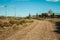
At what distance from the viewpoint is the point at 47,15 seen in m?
155

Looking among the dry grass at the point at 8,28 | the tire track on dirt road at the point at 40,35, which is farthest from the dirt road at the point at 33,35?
the dry grass at the point at 8,28

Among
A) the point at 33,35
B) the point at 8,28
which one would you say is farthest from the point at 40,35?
the point at 8,28

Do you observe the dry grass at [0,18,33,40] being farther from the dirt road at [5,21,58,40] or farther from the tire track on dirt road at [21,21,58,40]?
the tire track on dirt road at [21,21,58,40]

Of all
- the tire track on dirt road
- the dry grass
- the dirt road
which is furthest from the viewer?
the dry grass

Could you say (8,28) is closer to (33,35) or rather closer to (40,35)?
(33,35)

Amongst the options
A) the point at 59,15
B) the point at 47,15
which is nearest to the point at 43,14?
the point at 47,15

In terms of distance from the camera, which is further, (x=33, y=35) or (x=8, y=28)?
(x=8, y=28)

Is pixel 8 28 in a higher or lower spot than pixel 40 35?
lower

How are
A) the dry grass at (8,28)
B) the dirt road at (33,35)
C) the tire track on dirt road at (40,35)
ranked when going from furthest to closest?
1. the dry grass at (8,28)
2. the tire track on dirt road at (40,35)
3. the dirt road at (33,35)

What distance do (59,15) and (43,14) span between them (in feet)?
57.4

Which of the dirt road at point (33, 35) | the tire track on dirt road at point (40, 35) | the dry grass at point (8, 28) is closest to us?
the dirt road at point (33, 35)

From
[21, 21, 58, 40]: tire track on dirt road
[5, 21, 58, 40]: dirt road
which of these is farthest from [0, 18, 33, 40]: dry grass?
[21, 21, 58, 40]: tire track on dirt road

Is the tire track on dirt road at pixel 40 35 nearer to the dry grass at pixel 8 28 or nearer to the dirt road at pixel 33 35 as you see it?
the dirt road at pixel 33 35

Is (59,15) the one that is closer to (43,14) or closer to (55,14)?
(55,14)
